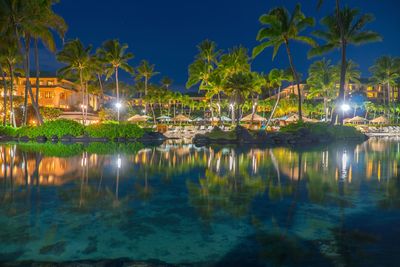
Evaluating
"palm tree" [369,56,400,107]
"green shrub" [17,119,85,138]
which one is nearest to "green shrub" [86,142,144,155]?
"green shrub" [17,119,85,138]

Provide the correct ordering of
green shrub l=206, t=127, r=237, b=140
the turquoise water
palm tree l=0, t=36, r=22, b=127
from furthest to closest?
palm tree l=0, t=36, r=22, b=127 → green shrub l=206, t=127, r=237, b=140 → the turquoise water

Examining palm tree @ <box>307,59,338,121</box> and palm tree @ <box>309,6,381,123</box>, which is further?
palm tree @ <box>307,59,338,121</box>

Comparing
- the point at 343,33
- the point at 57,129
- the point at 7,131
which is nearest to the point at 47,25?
the point at 57,129

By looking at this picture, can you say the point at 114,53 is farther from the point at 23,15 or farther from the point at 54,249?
the point at 54,249

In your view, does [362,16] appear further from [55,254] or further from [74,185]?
[55,254]

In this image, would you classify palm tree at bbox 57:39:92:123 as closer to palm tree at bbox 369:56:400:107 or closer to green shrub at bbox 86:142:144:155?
green shrub at bbox 86:142:144:155

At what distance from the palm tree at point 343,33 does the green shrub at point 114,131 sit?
57.5 feet

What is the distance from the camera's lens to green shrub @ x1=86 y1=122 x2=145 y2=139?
29656 millimetres

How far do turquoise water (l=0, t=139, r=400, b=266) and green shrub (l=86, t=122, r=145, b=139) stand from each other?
62.3 ft

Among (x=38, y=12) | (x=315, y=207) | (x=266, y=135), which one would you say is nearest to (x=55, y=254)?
(x=315, y=207)

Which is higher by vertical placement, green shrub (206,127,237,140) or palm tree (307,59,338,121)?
palm tree (307,59,338,121)

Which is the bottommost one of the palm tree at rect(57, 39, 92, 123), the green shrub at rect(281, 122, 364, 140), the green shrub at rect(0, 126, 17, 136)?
the green shrub at rect(0, 126, 17, 136)

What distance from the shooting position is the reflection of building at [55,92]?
57.7m

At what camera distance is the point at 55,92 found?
58219 mm
